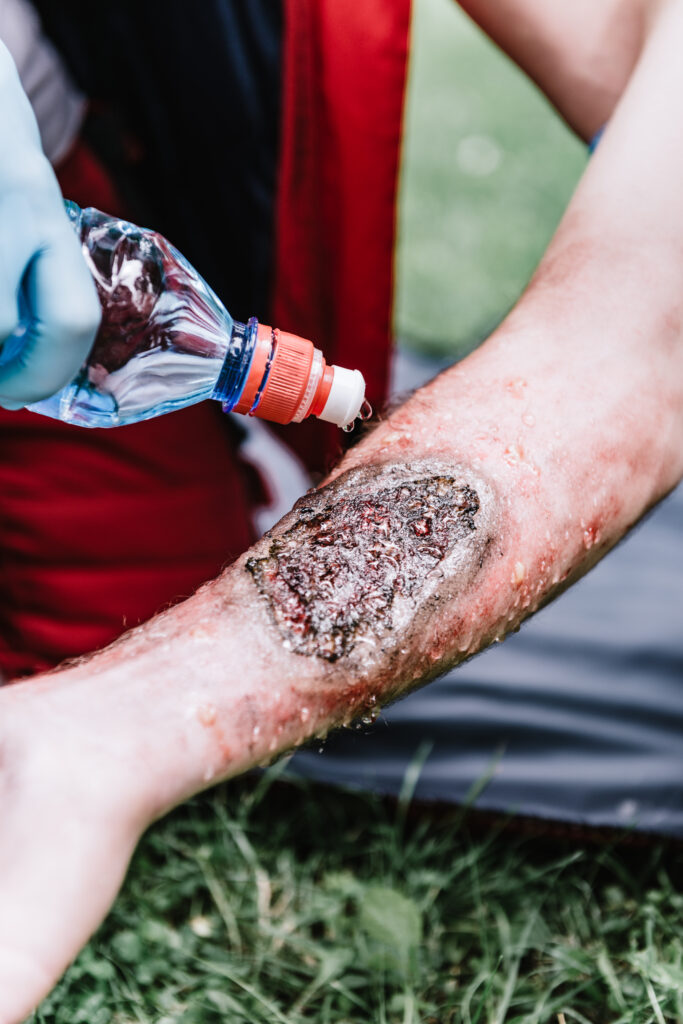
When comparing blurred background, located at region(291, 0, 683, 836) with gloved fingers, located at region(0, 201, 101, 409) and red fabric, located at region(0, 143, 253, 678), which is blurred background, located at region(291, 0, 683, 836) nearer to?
red fabric, located at region(0, 143, 253, 678)

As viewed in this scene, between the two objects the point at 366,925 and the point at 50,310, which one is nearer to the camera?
the point at 50,310

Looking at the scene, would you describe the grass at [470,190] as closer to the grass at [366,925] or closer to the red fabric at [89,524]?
the red fabric at [89,524]

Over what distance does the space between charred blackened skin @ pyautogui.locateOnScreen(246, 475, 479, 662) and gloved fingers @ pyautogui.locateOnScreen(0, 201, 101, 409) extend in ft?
1.26

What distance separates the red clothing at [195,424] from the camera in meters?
1.80

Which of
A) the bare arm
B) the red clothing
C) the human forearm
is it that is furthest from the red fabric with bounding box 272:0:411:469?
the human forearm

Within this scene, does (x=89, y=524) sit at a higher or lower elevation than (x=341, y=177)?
lower

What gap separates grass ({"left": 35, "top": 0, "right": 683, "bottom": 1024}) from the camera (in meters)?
1.42

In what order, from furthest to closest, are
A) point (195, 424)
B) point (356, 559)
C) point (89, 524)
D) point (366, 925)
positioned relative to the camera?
point (195, 424)
point (89, 524)
point (366, 925)
point (356, 559)

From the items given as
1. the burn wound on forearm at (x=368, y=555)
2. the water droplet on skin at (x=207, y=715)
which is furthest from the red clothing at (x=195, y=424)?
the water droplet on skin at (x=207, y=715)

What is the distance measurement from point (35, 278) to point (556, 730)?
1491mm

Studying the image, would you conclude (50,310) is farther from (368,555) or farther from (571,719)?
(571,719)

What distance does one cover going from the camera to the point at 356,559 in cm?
110

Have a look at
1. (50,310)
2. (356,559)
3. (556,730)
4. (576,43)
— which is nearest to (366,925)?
(556,730)

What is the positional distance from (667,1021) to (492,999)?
28cm
